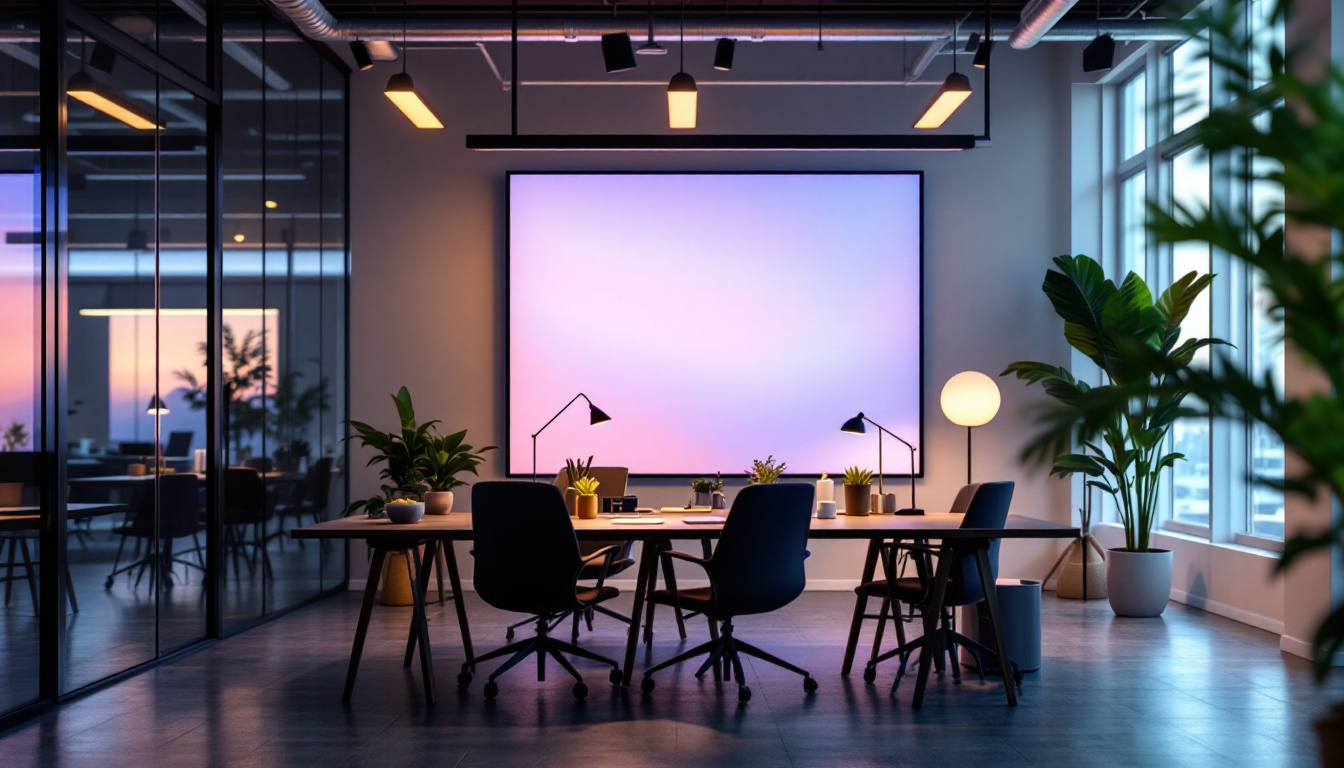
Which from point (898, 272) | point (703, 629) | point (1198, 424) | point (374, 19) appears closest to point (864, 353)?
point (898, 272)

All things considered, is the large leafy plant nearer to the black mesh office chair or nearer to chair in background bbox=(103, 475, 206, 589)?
the black mesh office chair

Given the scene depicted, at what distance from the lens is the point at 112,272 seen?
16.3 ft

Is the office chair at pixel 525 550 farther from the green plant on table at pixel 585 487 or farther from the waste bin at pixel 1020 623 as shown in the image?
the waste bin at pixel 1020 623

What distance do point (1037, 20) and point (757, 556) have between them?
358cm

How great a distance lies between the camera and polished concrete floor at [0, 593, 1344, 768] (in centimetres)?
383

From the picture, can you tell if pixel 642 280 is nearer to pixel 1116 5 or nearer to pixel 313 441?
pixel 313 441

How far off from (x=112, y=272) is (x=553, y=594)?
239 cm

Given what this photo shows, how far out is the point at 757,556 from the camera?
456 centimetres

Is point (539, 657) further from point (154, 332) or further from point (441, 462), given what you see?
point (154, 332)

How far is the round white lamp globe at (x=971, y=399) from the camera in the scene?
6234 millimetres

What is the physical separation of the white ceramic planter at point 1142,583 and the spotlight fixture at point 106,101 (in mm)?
5757

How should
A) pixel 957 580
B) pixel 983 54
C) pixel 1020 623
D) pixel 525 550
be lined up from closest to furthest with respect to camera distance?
pixel 525 550 < pixel 957 580 < pixel 1020 623 < pixel 983 54

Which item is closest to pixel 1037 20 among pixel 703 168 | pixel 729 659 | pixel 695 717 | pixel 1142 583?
pixel 703 168

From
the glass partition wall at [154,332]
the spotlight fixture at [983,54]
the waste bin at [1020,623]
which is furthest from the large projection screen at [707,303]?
the waste bin at [1020,623]
